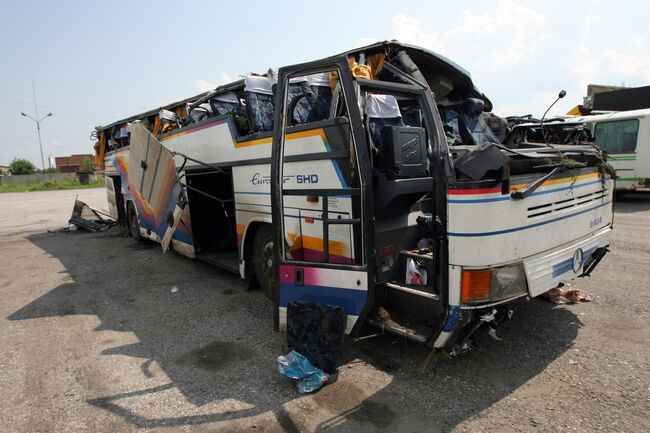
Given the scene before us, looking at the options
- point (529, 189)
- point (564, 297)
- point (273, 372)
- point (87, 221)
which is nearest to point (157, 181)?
point (273, 372)

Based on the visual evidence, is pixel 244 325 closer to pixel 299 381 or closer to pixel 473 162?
pixel 299 381

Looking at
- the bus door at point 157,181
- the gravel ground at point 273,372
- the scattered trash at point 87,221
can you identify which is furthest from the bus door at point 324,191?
the scattered trash at point 87,221

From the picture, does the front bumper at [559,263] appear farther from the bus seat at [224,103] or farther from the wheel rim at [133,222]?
the wheel rim at [133,222]

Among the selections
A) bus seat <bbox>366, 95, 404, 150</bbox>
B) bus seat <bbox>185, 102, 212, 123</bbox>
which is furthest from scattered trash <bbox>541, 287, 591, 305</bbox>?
bus seat <bbox>185, 102, 212, 123</bbox>

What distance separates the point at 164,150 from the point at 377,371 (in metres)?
4.20

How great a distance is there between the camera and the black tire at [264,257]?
5.06m

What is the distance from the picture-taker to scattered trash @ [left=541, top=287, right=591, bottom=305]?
188 inches

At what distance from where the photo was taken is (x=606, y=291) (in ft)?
16.7

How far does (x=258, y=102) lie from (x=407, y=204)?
88.3 inches

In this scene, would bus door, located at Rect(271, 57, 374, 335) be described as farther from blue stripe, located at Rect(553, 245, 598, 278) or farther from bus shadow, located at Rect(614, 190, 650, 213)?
bus shadow, located at Rect(614, 190, 650, 213)

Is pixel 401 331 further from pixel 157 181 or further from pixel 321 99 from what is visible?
pixel 157 181

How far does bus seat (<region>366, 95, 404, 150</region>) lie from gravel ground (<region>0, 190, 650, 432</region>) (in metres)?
1.97

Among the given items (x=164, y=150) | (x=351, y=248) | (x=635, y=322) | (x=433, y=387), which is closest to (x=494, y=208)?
(x=351, y=248)

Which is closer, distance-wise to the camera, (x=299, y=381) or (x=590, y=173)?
(x=299, y=381)
